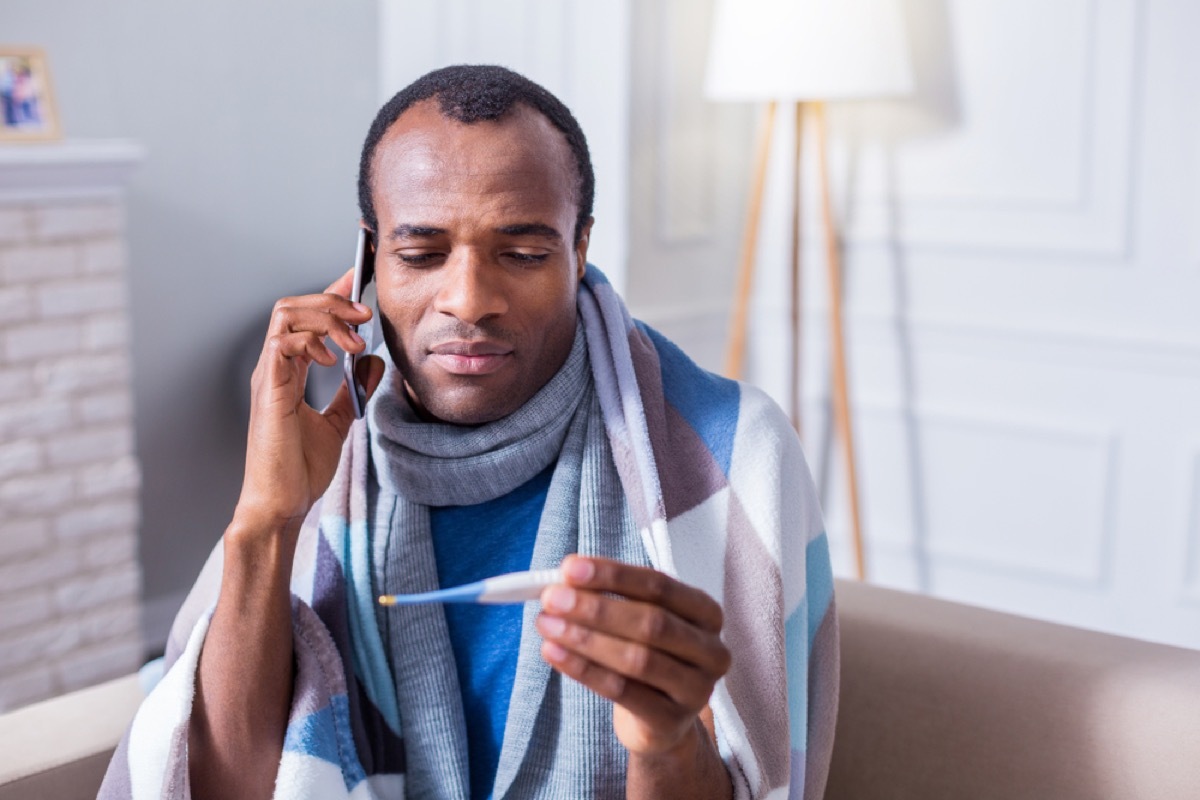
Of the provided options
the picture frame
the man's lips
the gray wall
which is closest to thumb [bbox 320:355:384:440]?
the man's lips

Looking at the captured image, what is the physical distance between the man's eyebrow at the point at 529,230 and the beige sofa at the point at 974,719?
58 centimetres

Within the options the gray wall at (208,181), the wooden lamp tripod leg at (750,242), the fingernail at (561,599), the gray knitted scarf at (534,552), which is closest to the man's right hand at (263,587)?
the gray knitted scarf at (534,552)

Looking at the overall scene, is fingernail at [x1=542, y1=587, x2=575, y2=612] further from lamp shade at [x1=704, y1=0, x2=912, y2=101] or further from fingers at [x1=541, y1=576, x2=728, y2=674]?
lamp shade at [x1=704, y1=0, x2=912, y2=101]

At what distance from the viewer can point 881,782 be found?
1.44 m

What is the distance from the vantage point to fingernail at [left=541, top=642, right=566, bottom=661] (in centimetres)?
91

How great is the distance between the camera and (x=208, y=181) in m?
3.38

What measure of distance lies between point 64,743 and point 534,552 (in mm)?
495

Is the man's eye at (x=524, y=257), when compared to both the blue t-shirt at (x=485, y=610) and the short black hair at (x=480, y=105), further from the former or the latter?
the blue t-shirt at (x=485, y=610)

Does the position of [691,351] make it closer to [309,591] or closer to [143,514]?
[143,514]

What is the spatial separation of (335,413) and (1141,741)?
0.85 m

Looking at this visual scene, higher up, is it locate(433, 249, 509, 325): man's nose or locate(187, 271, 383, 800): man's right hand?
locate(433, 249, 509, 325): man's nose

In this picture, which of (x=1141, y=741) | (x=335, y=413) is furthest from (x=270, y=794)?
(x=1141, y=741)

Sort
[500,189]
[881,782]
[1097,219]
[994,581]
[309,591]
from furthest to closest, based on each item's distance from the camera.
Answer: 1. [994,581]
2. [1097,219]
3. [881,782]
4. [309,591]
5. [500,189]

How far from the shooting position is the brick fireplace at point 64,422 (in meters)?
2.83
